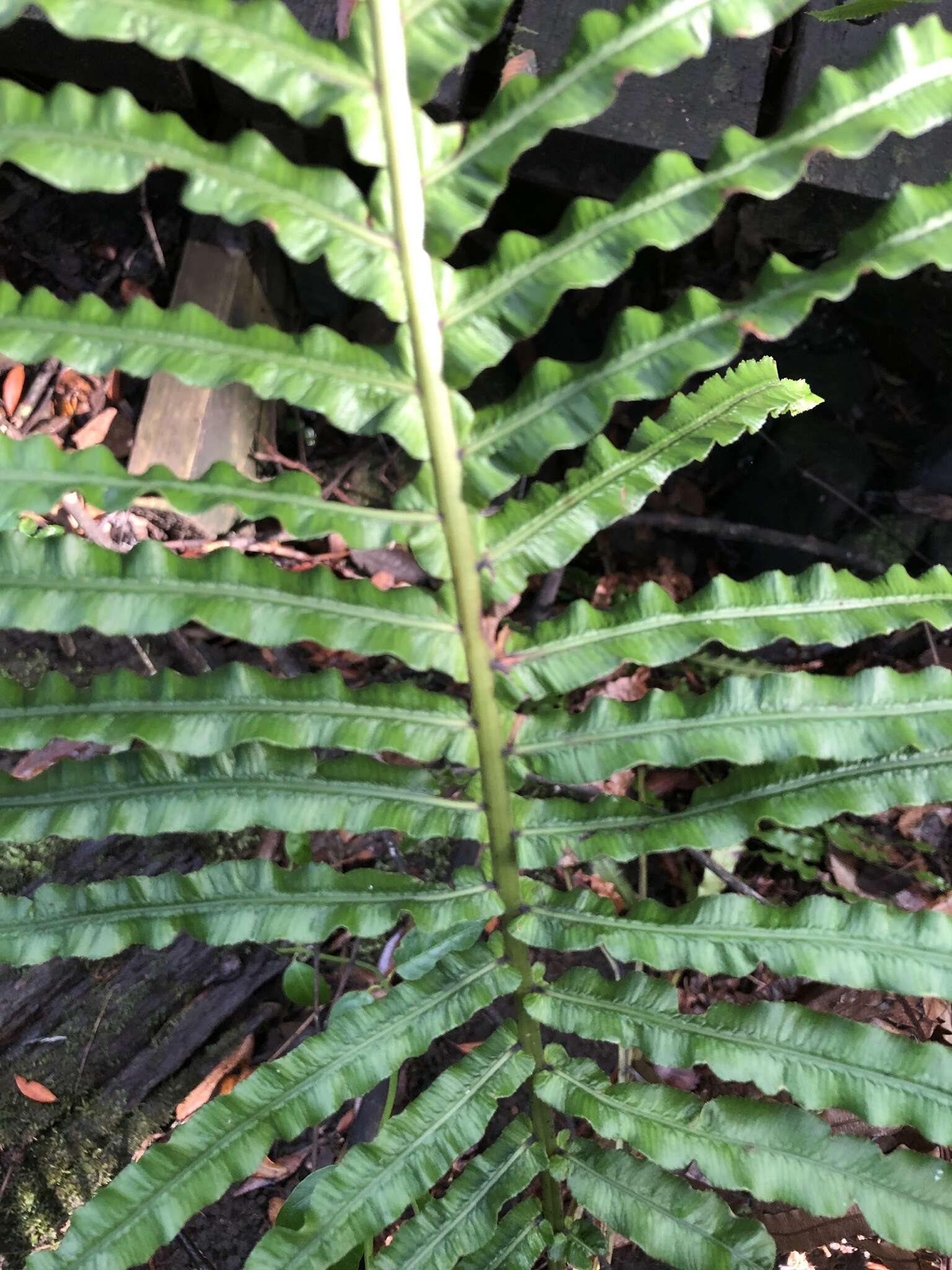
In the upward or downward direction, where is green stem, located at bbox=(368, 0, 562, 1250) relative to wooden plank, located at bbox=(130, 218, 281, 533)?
downward

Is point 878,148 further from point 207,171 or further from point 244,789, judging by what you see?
point 244,789

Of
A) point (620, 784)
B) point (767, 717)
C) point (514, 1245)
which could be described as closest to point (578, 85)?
point (767, 717)

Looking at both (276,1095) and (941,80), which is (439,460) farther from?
(276,1095)

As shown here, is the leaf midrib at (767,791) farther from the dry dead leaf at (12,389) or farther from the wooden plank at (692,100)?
the dry dead leaf at (12,389)

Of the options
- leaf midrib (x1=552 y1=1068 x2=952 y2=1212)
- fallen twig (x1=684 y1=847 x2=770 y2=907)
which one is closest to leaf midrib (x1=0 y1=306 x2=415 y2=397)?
leaf midrib (x1=552 y1=1068 x2=952 y2=1212)

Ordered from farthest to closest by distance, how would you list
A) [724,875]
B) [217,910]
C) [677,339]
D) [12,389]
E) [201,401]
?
[12,389] → [201,401] → [724,875] → [217,910] → [677,339]

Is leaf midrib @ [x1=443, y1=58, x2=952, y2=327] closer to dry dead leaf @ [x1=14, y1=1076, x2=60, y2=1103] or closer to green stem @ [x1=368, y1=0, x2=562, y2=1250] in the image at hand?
green stem @ [x1=368, y1=0, x2=562, y2=1250]
